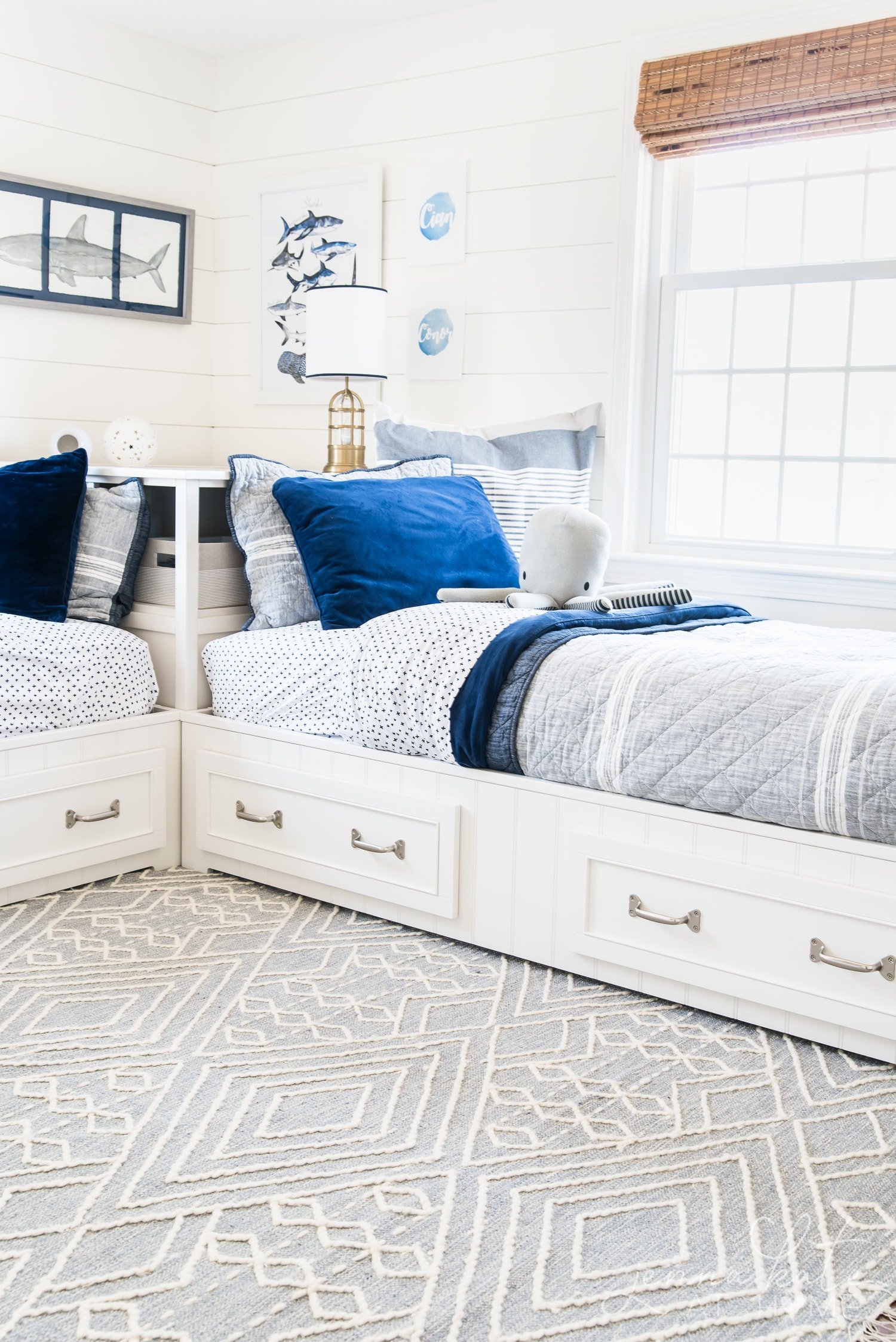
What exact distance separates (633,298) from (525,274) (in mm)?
350

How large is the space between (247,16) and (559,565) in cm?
214

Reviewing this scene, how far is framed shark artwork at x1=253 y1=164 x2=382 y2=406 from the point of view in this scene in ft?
12.2

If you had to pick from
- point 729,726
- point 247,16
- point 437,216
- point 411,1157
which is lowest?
point 411,1157

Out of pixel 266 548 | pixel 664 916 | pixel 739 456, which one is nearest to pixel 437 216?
pixel 739 456

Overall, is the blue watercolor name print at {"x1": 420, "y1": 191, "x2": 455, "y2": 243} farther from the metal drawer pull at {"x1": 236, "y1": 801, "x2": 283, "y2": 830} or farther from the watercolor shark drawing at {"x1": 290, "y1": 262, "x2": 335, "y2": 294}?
the metal drawer pull at {"x1": 236, "y1": 801, "x2": 283, "y2": 830}

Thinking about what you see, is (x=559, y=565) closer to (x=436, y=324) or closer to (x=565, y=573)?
(x=565, y=573)

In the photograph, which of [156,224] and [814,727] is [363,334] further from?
[814,727]

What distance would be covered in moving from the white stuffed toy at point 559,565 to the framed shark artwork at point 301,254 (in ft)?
4.62

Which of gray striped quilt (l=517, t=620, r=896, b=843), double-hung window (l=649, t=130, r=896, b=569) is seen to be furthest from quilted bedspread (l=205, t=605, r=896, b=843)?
double-hung window (l=649, t=130, r=896, b=569)

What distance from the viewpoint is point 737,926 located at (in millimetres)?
2049

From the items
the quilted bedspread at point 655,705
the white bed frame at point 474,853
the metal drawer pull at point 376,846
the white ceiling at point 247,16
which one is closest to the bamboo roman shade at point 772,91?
the white ceiling at point 247,16

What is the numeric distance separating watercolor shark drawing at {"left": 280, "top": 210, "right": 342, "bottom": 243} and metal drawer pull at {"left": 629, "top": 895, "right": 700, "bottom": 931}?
8.21 feet

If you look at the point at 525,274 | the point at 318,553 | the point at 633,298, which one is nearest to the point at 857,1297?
the point at 318,553

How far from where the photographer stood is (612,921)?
2.21 metres
